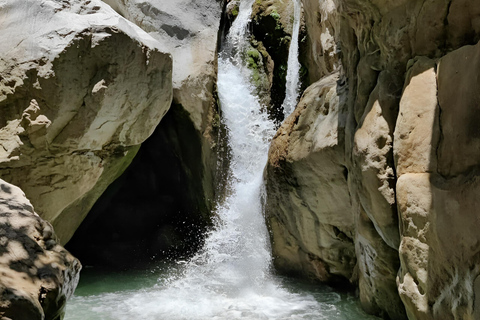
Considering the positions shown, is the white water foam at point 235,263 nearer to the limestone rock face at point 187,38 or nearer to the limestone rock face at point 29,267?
the limestone rock face at point 187,38

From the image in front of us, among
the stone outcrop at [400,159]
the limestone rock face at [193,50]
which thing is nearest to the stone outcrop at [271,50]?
the limestone rock face at [193,50]

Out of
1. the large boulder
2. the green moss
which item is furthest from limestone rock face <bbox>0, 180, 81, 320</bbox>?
the green moss

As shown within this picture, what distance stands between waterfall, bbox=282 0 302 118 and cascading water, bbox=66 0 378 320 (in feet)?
2.27

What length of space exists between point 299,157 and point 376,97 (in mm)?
2276

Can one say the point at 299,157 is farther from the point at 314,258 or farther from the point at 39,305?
the point at 39,305

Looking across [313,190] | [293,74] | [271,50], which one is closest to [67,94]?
[313,190]

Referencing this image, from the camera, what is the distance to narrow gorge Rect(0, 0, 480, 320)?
389cm

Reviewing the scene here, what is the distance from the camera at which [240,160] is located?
11.2 metres

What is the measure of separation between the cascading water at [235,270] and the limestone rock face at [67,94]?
192 cm

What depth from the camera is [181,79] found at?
33.5 ft

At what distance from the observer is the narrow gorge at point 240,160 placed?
3.89m

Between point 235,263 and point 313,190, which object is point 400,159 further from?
point 235,263

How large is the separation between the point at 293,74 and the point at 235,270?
5.84 metres

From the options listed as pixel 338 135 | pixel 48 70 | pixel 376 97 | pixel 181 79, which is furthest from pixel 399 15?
pixel 181 79
